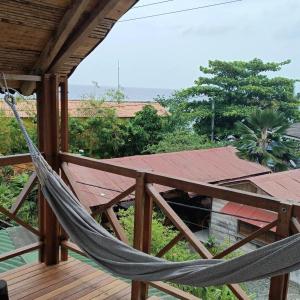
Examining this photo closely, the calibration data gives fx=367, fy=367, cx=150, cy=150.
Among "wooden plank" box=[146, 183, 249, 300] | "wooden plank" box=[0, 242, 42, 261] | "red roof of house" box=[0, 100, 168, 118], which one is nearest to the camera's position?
"wooden plank" box=[146, 183, 249, 300]

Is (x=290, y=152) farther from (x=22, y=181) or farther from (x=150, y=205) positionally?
(x=150, y=205)

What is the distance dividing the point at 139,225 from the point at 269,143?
393 inches

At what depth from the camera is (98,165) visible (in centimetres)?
222

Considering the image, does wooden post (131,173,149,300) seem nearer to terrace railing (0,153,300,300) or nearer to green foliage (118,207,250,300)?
terrace railing (0,153,300,300)

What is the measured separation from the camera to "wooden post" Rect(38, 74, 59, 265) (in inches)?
95.1

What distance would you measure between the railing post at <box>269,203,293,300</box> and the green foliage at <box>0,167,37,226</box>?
553cm

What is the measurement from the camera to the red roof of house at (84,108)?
989 centimetres

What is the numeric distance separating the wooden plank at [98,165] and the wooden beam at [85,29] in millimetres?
602

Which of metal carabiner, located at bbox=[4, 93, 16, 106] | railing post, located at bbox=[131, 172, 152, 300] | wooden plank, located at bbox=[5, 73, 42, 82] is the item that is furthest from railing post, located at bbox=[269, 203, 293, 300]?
wooden plank, located at bbox=[5, 73, 42, 82]

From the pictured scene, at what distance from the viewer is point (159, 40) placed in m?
28.0

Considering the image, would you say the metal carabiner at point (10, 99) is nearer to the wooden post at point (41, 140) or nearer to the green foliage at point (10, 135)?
the wooden post at point (41, 140)

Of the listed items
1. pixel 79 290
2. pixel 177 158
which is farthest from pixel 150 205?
pixel 177 158

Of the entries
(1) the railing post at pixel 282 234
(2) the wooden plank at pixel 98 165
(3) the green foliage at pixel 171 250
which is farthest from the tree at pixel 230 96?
(1) the railing post at pixel 282 234

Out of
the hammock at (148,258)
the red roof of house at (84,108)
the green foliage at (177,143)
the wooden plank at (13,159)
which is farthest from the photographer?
the green foliage at (177,143)
